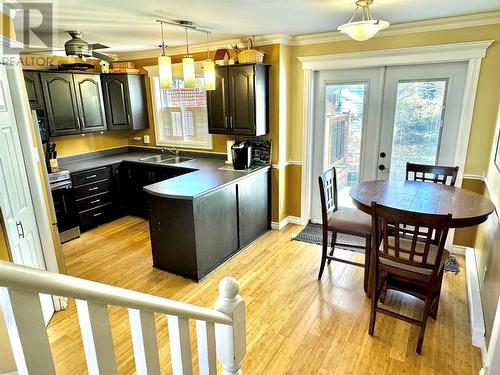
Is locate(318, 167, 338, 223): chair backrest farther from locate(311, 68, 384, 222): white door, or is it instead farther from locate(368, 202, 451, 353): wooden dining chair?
locate(311, 68, 384, 222): white door

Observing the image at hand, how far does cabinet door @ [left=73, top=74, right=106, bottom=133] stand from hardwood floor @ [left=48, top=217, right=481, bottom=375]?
180 cm

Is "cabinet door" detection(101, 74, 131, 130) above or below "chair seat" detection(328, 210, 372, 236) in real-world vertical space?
above

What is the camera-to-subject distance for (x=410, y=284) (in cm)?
254

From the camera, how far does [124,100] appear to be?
472 centimetres

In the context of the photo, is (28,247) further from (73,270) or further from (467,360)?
(467,360)

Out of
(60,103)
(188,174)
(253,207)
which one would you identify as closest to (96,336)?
(188,174)

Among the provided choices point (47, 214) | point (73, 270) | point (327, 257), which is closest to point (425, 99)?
point (327, 257)

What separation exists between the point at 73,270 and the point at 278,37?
344cm

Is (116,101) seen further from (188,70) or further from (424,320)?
(424,320)

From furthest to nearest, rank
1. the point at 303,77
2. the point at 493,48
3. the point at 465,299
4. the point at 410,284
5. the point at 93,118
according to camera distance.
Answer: the point at 93,118 < the point at 303,77 < the point at 493,48 < the point at 465,299 < the point at 410,284

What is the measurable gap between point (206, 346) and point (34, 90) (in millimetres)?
4007

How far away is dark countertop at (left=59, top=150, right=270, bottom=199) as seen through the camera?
2.99m

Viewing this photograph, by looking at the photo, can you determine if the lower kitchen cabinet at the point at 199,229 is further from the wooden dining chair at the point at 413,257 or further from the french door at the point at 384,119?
the wooden dining chair at the point at 413,257

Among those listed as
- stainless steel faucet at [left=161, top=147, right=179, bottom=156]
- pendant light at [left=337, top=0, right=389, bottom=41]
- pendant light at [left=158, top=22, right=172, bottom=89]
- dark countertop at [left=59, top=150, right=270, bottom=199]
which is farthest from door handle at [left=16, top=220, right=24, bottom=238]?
stainless steel faucet at [left=161, top=147, right=179, bottom=156]
